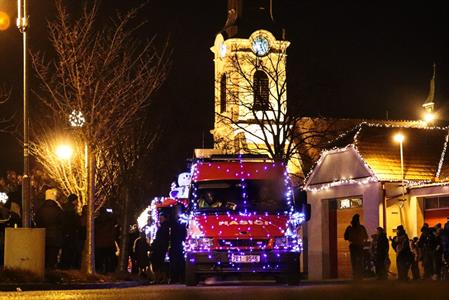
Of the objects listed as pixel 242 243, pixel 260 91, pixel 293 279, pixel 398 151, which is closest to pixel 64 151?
pixel 398 151

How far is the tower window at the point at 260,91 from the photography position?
55.2 meters

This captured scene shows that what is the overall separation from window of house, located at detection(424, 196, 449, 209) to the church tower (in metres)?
15.0

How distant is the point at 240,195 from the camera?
2278 centimetres

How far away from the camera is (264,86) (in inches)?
2261

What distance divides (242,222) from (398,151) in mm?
19505

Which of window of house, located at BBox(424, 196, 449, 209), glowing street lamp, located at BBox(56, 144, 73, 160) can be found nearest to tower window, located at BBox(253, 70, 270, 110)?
glowing street lamp, located at BBox(56, 144, 73, 160)

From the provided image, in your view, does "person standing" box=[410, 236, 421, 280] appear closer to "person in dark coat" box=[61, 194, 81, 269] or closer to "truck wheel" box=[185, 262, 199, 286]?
"truck wheel" box=[185, 262, 199, 286]

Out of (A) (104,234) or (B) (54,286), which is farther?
(A) (104,234)

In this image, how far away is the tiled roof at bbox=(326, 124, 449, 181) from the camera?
39469mm

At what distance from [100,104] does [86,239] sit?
392cm

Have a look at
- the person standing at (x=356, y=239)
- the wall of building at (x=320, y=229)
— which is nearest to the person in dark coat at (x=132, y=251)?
the wall of building at (x=320, y=229)

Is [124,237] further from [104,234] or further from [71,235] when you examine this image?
[71,235]

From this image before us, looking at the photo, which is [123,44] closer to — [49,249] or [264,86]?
[49,249]

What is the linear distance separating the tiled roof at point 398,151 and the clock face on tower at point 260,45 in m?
27.7
